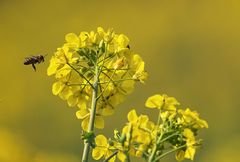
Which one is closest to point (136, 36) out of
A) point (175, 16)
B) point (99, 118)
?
point (175, 16)

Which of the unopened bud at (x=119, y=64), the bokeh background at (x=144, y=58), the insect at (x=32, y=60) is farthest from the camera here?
the bokeh background at (x=144, y=58)

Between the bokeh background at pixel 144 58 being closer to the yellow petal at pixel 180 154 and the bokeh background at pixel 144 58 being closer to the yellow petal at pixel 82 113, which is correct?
the yellow petal at pixel 82 113

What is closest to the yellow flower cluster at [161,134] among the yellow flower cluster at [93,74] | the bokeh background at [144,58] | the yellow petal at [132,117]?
the yellow petal at [132,117]

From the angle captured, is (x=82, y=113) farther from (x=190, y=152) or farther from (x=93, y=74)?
Result: (x=190, y=152)

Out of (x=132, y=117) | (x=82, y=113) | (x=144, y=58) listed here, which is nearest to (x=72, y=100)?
(x=82, y=113)
